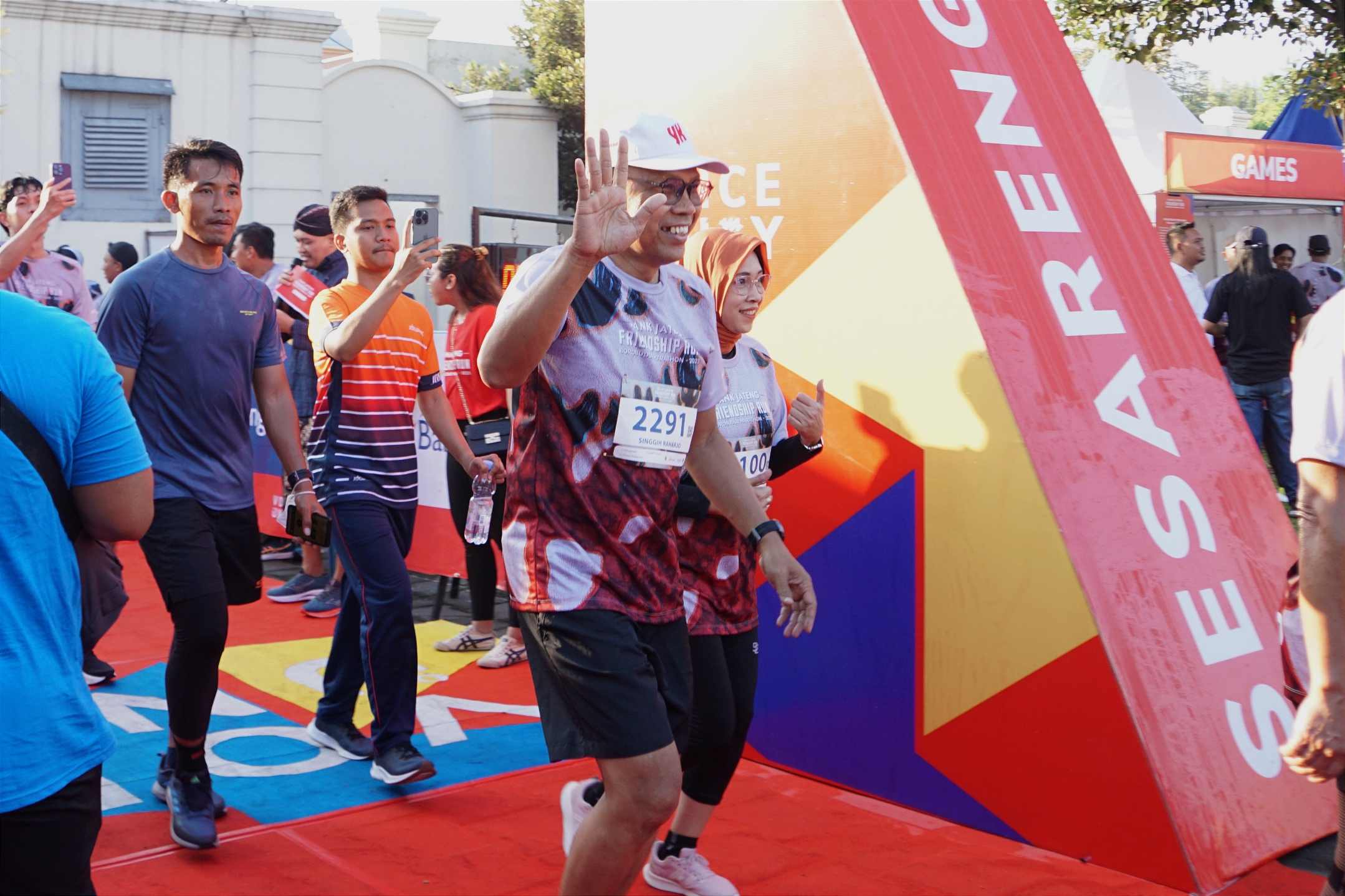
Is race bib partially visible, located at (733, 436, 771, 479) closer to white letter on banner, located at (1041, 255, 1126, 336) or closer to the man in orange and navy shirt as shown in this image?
white letter on banner, located at (1041, 255, 1126, 336)

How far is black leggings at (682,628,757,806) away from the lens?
11.1 ft

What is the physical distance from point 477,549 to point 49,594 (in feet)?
13.9

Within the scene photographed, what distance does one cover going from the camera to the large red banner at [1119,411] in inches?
148

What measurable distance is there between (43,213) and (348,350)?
99 cm

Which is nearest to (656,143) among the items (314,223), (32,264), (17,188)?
(314,223)

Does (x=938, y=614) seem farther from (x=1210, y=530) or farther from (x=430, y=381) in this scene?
(x=430, y=381)

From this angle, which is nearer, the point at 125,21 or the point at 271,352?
the point at 271,352

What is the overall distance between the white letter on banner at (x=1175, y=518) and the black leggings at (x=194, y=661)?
281cm

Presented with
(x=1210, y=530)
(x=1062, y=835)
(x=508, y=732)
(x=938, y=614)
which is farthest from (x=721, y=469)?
(x=508, y=732)

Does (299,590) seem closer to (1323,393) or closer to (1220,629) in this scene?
(1220,629)

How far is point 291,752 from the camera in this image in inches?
188

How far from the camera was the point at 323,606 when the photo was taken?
7219mm

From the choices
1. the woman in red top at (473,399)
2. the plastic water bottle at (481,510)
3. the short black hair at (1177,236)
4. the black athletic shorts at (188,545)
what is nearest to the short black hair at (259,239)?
the woman in red top at (473,399)

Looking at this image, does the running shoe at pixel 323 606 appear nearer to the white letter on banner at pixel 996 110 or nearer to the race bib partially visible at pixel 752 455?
the race bib partially visible at pixel 752 455
